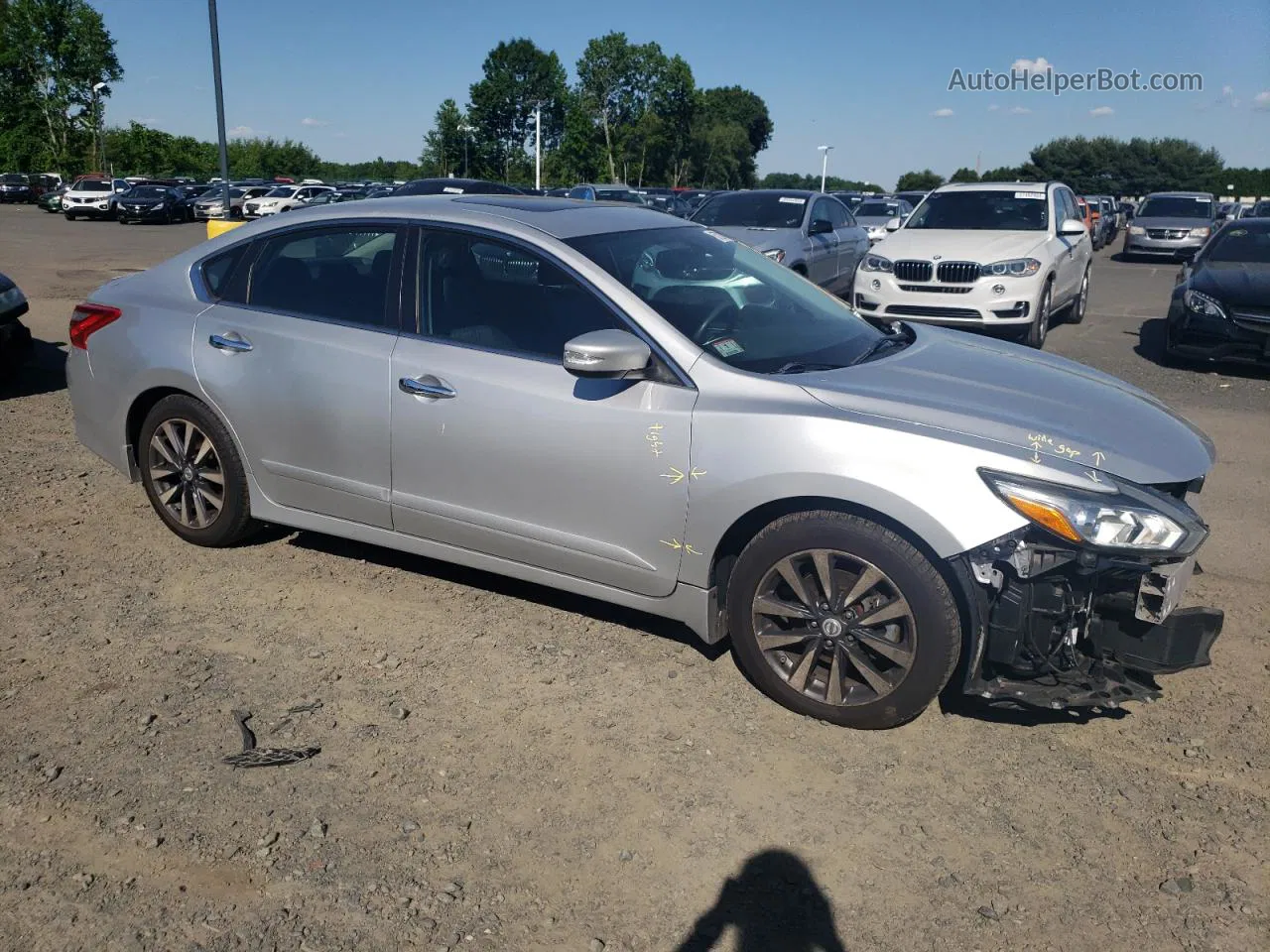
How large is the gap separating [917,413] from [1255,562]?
2.76 meters

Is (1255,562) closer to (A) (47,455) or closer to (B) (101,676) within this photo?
(B) (101,676)

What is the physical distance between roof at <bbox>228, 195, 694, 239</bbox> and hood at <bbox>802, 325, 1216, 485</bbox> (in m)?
1.21

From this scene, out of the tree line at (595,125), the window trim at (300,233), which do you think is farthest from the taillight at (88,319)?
the tree line at (595,125)

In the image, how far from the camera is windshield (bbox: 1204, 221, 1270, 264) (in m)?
11.0

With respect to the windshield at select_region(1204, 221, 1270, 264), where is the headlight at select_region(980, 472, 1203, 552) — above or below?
below

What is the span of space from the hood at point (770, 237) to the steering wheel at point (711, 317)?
8282mm

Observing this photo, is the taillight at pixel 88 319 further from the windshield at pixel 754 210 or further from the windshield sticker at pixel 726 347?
the windshield at pixel 754 210

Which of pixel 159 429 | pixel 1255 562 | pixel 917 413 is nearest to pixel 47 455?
pixel 159 429

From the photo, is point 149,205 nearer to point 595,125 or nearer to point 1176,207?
point 1176,207

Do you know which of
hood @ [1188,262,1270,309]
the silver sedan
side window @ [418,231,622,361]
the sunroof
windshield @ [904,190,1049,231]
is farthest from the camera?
windshield @ [904,190,1049,231]

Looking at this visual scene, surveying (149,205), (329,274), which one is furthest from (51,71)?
(329,274)

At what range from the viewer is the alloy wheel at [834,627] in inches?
131

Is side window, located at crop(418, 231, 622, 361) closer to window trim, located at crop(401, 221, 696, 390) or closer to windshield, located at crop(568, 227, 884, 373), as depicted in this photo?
window trim, located at crop(401, 221, 696, 390)

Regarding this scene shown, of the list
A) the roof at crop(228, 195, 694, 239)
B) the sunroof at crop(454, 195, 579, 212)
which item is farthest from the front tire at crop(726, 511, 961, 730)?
the sunroof at crop(454, 195, 579, 212)
